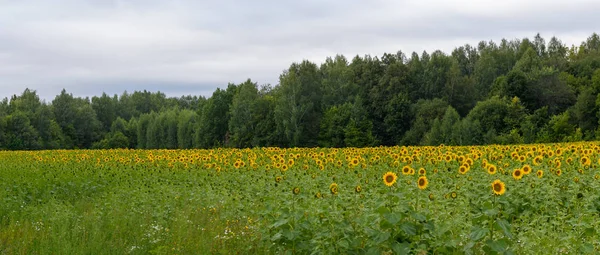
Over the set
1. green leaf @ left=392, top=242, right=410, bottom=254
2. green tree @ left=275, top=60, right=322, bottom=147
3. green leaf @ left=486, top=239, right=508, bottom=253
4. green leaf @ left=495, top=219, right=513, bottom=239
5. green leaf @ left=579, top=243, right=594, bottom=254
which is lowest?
green leaf @ left=579, top=243, right=594, bottom=254

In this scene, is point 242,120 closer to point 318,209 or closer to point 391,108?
point 391,108

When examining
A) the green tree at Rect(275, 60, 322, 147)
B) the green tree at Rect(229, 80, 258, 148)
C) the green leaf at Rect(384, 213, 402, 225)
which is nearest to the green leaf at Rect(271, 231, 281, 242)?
the green leaf at Rect(384, 213, 402, 225)

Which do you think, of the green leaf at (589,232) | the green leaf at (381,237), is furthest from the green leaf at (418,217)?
the green leaf at (589,232)

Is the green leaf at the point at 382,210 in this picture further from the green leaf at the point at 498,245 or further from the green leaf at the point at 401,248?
the green leaf at the point at 498,245

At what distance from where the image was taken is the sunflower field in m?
6.50

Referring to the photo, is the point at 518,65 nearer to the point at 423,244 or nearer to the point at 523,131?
the point at 523,131

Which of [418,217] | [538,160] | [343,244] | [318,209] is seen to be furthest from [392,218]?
[538,160]

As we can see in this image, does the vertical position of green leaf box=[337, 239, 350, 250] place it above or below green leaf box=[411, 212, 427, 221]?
below

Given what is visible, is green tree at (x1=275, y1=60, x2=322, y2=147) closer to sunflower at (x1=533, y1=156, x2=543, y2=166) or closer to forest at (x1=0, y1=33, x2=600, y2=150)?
forest at (x1=0, y1=33, x2=600, y2=150)

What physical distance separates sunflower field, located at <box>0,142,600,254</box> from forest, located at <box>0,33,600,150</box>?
1134 inches

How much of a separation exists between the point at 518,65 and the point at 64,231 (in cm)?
5623

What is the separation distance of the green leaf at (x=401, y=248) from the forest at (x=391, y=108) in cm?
3483

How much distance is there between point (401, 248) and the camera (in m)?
6.06

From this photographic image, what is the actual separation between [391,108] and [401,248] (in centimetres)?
4884
